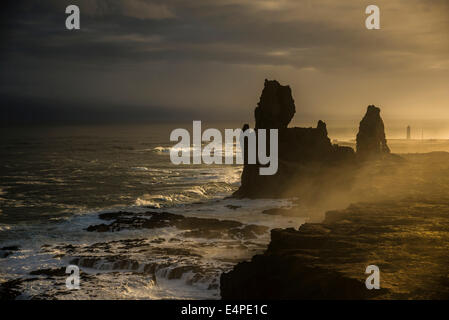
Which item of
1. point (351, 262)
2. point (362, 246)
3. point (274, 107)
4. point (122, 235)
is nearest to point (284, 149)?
point (274, 107)

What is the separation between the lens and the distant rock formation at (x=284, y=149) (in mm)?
76375

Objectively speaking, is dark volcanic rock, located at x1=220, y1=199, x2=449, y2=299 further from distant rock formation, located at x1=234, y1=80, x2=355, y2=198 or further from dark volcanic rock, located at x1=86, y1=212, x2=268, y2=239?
distant rock formation, located at x1=234, y1=80, x2=355, y2=198

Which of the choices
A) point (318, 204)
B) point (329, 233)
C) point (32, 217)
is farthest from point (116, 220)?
point (329, 233)

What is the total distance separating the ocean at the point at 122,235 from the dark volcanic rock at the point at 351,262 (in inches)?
299

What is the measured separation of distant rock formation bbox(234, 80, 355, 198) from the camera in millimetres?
76375

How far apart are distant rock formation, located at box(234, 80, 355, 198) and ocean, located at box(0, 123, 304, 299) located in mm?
4712

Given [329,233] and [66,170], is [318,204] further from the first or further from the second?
[66,170]

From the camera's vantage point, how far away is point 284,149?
7875 cm

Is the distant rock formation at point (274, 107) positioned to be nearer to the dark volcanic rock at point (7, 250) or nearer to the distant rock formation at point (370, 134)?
the distant rock formation at point (370, 134)

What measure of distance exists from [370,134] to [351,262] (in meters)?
70.9
